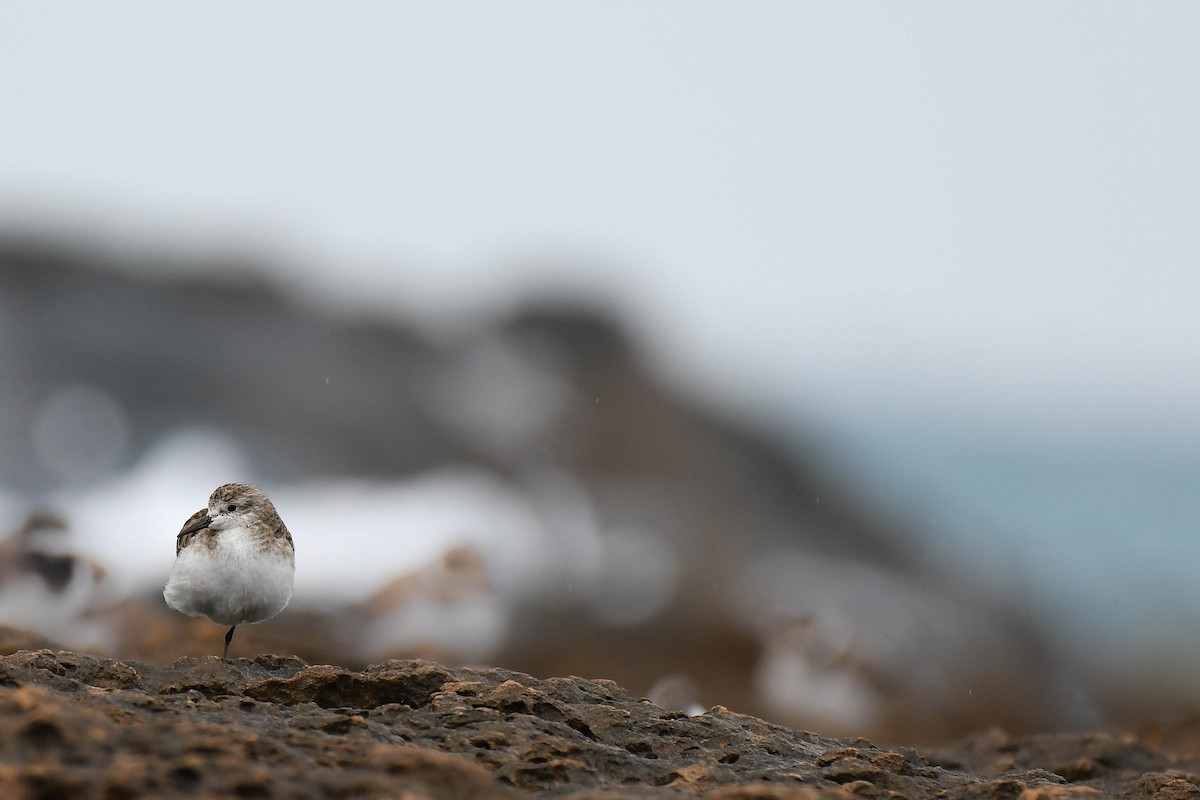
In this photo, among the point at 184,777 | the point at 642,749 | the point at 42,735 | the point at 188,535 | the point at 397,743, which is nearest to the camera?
the point at 184,777

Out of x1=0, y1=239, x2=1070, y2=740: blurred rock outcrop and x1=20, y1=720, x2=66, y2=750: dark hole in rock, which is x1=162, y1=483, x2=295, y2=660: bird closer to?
x1=20, y1=720, x2=66, y2=750: dark hole in rock

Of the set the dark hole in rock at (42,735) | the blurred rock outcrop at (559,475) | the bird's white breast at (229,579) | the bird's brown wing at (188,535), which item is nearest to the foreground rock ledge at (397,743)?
the dark hole in rock at (42,735)

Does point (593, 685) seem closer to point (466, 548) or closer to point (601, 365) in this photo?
point (466, 548)

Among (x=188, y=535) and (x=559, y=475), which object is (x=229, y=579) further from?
(x=559, y=475)

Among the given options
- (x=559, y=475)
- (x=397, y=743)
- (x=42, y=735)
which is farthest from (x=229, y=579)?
(x=559, y=475)

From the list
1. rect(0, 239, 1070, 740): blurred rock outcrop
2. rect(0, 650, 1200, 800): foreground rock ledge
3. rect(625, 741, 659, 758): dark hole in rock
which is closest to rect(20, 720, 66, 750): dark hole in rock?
rect(0, 650, 1200, 800): foreground rock ledge

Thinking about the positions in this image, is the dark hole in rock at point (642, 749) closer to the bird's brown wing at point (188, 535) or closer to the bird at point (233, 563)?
the bird at point (233, 563)
